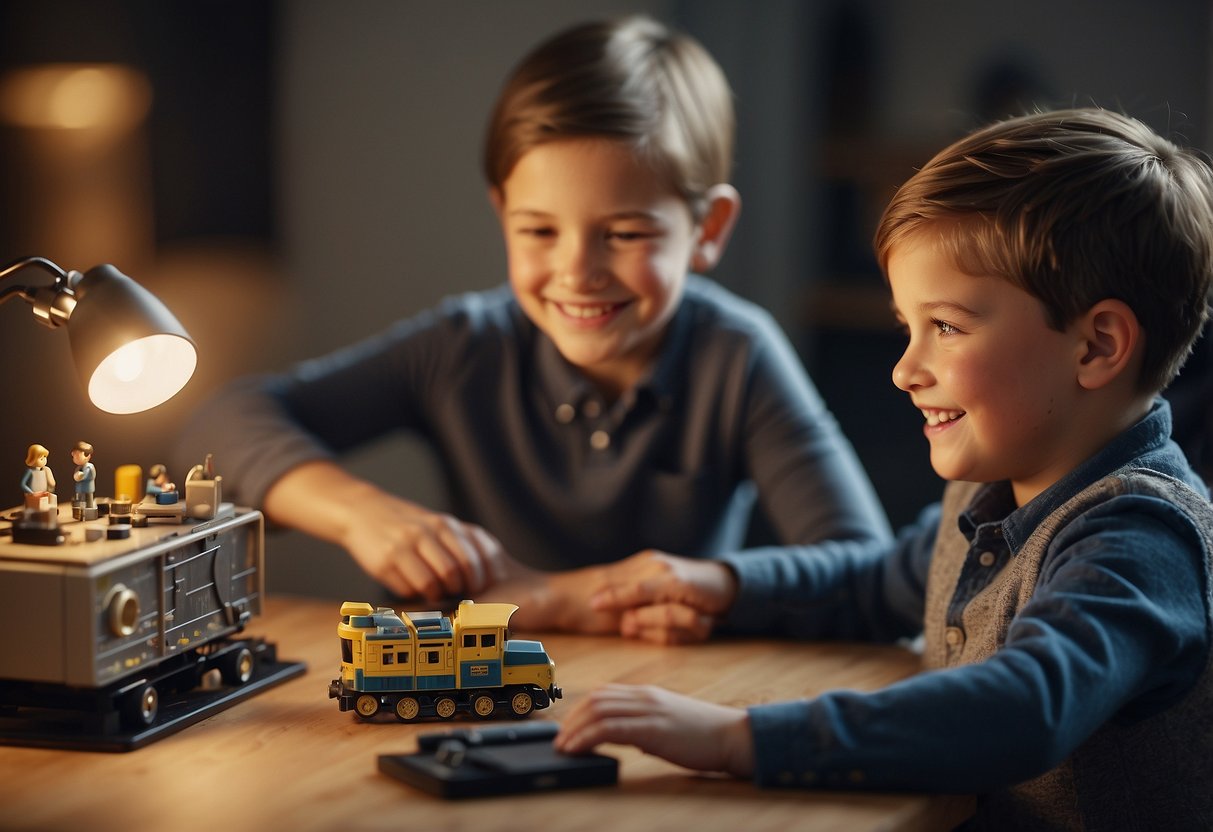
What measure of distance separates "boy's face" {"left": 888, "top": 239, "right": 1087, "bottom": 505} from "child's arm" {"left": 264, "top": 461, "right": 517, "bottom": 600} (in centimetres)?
44

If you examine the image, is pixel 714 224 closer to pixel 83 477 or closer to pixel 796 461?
pixel 796 461

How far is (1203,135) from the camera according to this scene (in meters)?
2.16

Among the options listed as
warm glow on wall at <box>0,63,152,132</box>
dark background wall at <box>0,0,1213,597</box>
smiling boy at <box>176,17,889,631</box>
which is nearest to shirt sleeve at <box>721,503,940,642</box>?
smiling boy at <box>176,17,889,631</box>

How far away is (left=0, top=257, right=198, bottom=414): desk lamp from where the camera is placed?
36.4 inches

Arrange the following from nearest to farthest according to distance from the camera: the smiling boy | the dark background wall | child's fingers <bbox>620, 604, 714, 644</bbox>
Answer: child's fingers <bbox>620, 604, 714, 644</bbox> < the smiling boy < the dark background wall

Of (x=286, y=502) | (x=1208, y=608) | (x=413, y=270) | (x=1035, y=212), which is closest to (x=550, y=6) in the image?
(x=413, y=270)

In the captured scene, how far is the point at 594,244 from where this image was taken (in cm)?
138

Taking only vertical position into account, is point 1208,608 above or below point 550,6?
below

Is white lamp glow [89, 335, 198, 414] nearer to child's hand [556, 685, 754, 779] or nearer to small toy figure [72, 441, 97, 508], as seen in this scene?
small toy figure [72, 441, 97, 508]

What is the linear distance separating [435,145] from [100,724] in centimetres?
157

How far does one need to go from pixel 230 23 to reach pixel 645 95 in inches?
35.4

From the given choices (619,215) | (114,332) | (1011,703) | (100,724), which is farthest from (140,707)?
(619,215)

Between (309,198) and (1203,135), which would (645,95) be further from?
(1203,135)

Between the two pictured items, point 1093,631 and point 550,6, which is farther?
point 550,6
